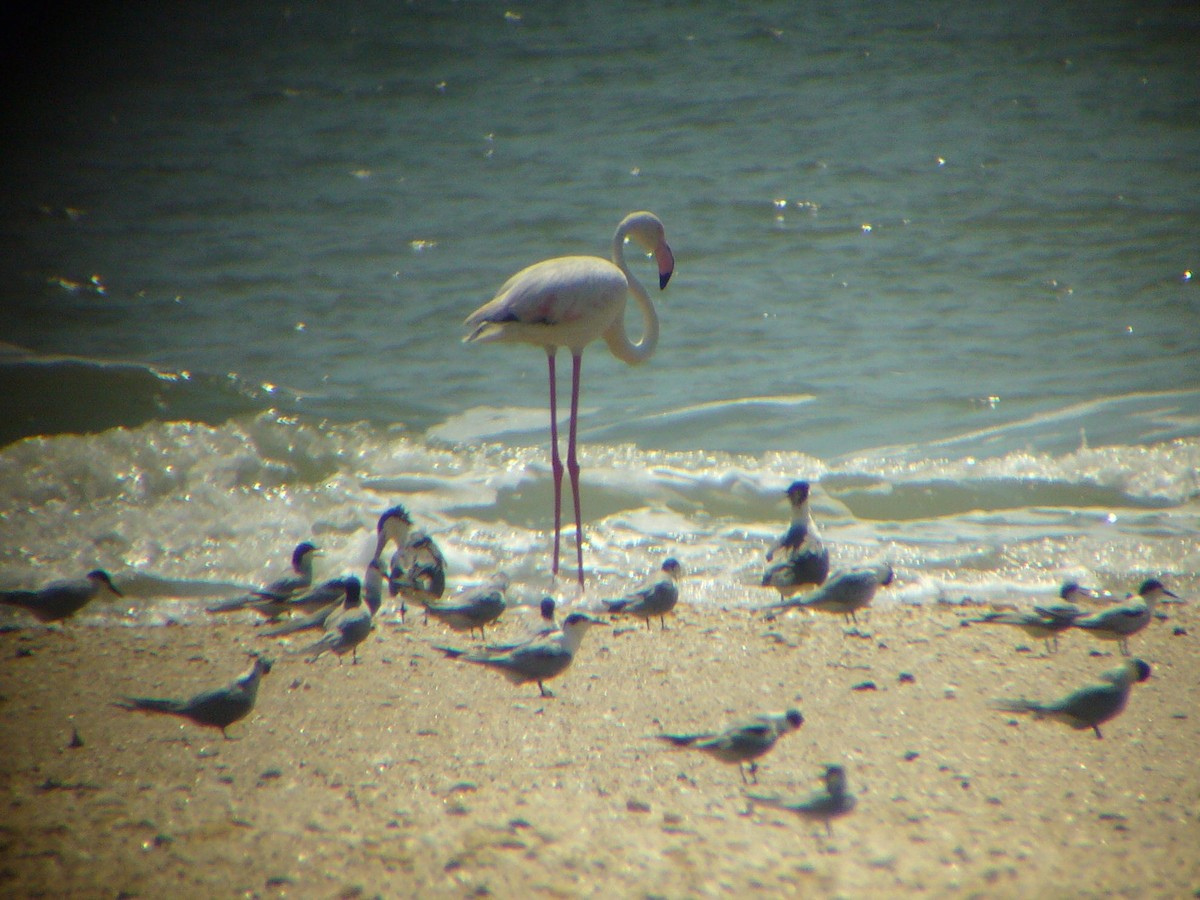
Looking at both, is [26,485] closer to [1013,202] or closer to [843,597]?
[843,597]

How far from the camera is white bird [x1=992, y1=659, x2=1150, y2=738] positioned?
3.93 metres

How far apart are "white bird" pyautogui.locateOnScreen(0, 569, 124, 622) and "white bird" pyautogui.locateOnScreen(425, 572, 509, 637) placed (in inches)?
99.4

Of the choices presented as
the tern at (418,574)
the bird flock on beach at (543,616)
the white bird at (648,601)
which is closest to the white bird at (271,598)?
the bird flock on beach at (543,616)

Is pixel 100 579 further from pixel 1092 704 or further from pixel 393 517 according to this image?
pixel 1092 704

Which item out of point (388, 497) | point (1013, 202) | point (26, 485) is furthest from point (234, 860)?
point (1013, 202)

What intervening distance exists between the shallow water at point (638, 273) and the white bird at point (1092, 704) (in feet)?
8.90

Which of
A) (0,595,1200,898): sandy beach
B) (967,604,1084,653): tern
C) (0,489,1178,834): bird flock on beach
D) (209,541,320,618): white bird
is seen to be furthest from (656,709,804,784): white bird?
(209,541,320,618): white bird

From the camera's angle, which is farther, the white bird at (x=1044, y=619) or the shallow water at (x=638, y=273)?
the shallow water at (x=638, y=273)

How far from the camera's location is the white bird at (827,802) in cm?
313

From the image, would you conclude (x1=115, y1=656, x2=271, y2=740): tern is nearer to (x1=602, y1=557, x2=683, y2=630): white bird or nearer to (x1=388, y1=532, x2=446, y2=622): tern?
(x1=388, y1=532, x2=446, y2=622): tern

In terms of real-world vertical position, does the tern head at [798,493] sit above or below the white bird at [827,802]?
above

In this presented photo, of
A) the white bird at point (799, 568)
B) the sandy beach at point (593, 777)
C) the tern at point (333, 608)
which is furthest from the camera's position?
the white bird at point (799, 568)

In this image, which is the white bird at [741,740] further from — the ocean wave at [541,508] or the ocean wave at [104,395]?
the ocean wave at [104,395]

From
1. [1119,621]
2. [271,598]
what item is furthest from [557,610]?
[1119,621]
